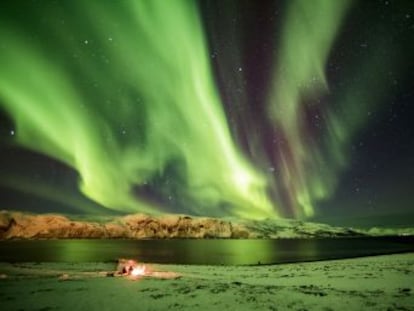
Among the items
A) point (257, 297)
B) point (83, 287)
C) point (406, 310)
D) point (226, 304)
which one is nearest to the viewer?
point (406, 310)

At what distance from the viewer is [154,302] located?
1820cm

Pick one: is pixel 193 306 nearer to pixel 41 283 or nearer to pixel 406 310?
pixel 406 310

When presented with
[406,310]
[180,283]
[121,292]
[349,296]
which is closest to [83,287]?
[121,292]

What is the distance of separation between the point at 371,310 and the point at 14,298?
18549mm

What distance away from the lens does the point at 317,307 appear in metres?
16.9

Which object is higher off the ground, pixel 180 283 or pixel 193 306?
pixel 180 283

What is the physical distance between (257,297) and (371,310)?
5.71m

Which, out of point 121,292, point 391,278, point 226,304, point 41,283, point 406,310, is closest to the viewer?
point 406,310

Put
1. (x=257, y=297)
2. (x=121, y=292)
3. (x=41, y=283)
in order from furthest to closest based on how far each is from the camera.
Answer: (x=41, y=283), (x=121, y=292), (x=257, y=297)

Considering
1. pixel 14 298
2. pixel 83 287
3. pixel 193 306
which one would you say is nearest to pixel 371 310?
pixel 193 306

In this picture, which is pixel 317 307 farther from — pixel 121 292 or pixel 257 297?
pixel 121 292

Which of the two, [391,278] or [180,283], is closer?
[180,283]

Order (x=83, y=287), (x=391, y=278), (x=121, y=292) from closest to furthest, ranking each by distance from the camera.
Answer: (x=121, y=292)
(x=83, y=287)
(x=391, y=278)

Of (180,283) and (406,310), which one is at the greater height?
(180,283)
